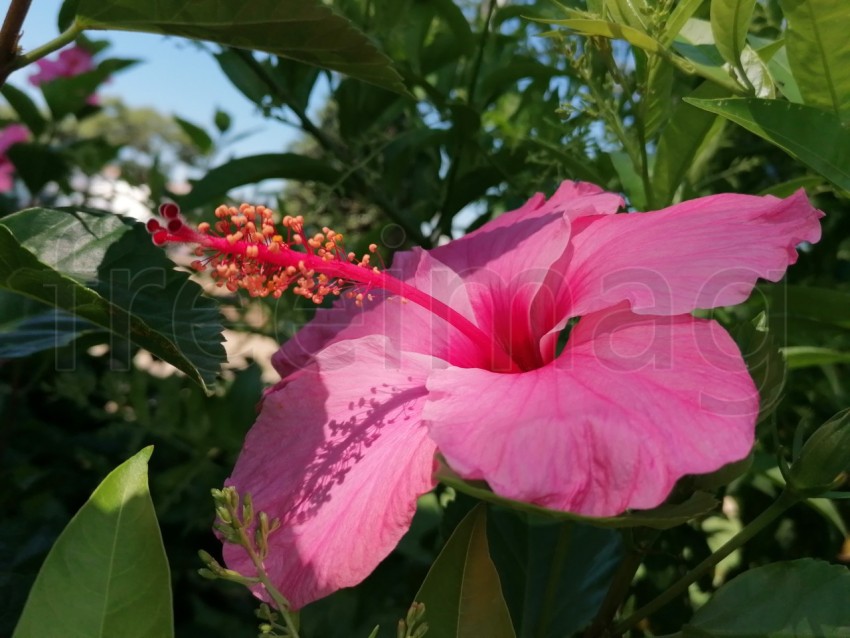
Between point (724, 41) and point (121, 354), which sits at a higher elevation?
point (724, 41)

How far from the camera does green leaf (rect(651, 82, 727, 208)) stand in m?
1.02

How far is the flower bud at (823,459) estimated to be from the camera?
2.38ft

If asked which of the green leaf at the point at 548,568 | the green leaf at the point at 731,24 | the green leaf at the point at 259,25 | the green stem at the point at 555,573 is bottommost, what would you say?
the green leaf at the point at 548,568

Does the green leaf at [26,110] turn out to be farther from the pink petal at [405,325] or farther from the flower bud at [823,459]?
the flower bud at [823,459]

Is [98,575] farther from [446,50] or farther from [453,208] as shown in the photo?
[446,50]

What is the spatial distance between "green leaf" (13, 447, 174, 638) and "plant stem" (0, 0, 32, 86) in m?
0.49

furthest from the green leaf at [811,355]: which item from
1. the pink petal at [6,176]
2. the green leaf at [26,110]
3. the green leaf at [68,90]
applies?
the pink petal at [6,176]

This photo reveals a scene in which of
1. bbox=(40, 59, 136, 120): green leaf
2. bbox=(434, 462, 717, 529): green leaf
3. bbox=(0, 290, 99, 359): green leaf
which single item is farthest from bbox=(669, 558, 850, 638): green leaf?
bbox=(40, 59, 136, 120): green leaf

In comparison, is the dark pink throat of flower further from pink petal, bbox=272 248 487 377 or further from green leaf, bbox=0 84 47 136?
green leaf, bbox=0 84 47 136

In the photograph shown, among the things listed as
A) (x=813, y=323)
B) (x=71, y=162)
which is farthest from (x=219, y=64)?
(x=813, y=323)

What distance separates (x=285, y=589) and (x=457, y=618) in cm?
15

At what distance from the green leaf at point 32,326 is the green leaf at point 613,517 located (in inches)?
22.2

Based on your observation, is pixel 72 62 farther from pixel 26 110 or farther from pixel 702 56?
pixel 702 56

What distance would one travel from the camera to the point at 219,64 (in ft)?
5.09
